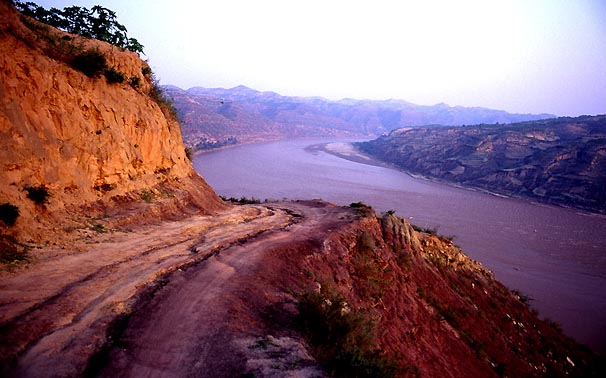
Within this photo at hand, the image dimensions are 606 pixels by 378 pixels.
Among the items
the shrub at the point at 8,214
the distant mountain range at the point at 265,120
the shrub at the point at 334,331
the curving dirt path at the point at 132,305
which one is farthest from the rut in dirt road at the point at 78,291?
the distant mountain range at the point at 265,120

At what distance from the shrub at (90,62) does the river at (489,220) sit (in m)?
26.6

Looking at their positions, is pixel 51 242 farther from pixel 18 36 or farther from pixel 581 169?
pixel 581 169

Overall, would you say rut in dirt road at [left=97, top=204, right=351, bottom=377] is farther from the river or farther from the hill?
the river

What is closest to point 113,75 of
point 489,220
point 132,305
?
point 132,305

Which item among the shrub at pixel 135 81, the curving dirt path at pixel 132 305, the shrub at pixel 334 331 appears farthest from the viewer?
the shrub at pixel 135 81

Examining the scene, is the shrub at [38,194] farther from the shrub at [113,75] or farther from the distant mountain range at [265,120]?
the distant mountain range at [265,120]

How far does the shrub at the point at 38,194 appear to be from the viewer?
25.8ft

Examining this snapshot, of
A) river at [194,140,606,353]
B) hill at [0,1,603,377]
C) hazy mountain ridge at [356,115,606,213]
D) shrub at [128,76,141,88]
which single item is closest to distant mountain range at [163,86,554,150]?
river at [194,140,606,353]

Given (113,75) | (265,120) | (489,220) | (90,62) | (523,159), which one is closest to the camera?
(90,62)

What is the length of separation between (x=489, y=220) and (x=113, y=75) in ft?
136

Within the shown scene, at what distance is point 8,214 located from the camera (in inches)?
274

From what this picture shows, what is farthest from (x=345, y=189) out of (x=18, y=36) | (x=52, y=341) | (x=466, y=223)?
(x=52, y=341)

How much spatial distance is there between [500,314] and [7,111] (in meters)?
19.1

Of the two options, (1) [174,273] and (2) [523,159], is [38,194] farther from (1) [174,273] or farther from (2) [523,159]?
(2) [523,159]
